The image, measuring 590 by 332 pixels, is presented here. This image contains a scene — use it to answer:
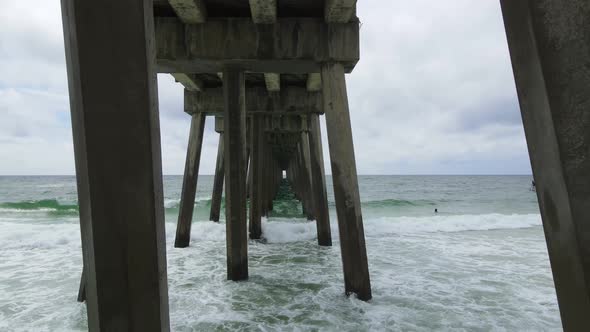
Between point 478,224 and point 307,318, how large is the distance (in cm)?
1245

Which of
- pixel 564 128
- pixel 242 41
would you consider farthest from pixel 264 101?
pixel 564 128

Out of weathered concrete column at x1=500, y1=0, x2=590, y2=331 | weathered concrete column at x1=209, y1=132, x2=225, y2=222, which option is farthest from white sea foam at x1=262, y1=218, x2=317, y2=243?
weathered concrete column at x1=500, y1=0, x2=590, y2=331

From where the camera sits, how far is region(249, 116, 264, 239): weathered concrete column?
805 centimetres

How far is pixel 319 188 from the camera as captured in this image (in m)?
6.96

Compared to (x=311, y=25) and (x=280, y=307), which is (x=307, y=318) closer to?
(x=280, y=307)

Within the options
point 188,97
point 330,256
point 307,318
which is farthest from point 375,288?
point 188,97

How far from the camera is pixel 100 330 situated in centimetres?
128

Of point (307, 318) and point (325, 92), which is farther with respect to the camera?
point (325, 92)

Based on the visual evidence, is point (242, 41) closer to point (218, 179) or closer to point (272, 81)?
point (272, 81)

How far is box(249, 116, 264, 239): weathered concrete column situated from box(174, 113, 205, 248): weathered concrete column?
1351 mm

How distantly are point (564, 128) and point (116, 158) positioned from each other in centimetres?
156

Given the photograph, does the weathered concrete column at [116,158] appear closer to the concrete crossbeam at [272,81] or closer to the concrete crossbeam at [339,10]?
the concrete crossbeam at [339,10]

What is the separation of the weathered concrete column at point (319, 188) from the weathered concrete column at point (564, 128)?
19.2 feet

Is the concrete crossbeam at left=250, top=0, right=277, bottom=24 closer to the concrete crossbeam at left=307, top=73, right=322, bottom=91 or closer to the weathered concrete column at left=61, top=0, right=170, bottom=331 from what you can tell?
the concrete crossbeam at left=307, top=73, right=322, bottom=91
